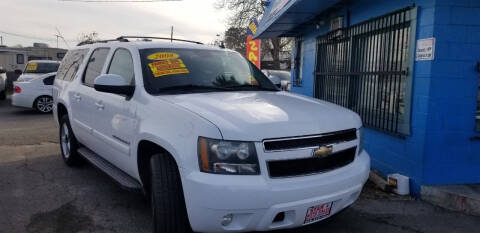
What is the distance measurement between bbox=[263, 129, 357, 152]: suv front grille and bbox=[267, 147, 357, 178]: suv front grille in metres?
0.09

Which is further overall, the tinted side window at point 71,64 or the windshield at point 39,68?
the windshield at point 39,68

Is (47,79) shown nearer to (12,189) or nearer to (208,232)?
(12,189)

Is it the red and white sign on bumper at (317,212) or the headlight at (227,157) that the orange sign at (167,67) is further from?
the red and white sign on bumper at (317,212)

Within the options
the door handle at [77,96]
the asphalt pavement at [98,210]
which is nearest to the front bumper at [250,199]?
the asphalt pavement at [98,210]

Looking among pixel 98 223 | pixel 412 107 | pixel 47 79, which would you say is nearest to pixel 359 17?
pixel 412 107

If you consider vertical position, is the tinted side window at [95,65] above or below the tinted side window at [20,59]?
below

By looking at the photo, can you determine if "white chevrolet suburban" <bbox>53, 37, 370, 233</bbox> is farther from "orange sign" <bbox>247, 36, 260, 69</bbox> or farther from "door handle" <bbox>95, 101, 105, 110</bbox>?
"orange sign" <bbox>247, 36, 260, 69</bbox>

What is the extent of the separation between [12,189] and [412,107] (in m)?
4.81

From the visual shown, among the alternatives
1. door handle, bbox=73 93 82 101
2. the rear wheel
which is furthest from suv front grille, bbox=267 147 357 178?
the rear wheel

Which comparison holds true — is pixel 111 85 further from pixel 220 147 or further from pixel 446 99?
pixel 446 99

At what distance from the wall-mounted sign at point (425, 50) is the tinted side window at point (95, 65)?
3615 mm

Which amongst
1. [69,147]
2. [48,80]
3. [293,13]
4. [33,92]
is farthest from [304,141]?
[33,92]

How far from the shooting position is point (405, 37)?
4742 mm

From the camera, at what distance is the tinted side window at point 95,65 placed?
4496 millimetres
